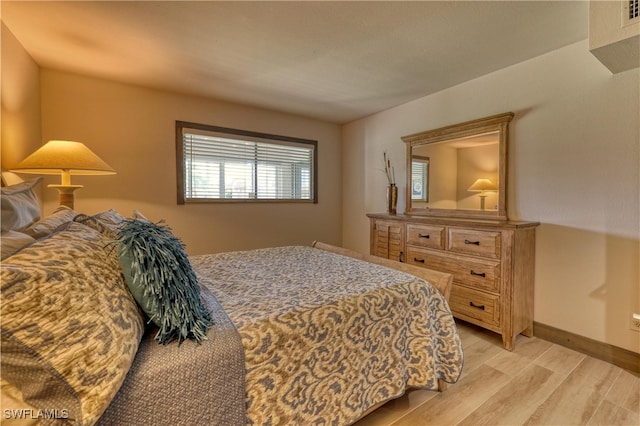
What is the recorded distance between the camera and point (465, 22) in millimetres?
1910

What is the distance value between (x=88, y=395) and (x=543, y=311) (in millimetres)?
2973

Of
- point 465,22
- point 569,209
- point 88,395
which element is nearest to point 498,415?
point 569,209

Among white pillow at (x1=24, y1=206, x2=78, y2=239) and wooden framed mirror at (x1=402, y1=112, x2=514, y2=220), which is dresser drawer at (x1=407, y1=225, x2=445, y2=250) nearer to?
wooden framed mirror at (x1=402, y1=112, x2=514, y2=220)

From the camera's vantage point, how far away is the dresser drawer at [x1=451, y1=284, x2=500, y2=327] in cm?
224

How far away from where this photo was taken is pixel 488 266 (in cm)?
228

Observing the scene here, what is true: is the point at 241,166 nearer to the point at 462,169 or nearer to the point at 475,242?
the point at 462,169

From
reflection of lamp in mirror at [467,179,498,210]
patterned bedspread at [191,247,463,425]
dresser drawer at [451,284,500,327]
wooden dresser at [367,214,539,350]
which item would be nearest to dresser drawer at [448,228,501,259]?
wooden dresser at [367,214,539,350]

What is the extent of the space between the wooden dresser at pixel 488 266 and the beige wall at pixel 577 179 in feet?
0.65

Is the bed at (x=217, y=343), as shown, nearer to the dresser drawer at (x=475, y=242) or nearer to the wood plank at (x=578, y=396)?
the wood plank at (x=578, y=396)

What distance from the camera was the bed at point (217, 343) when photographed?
27.1 inches

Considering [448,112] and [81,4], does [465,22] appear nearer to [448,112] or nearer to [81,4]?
[448,112]

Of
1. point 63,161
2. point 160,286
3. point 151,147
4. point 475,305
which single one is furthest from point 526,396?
point 151,147

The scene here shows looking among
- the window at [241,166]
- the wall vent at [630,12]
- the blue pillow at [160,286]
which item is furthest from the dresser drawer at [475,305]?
the window at [241,166]

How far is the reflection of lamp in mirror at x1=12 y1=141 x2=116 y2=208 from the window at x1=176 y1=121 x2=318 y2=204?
42.6 inches
